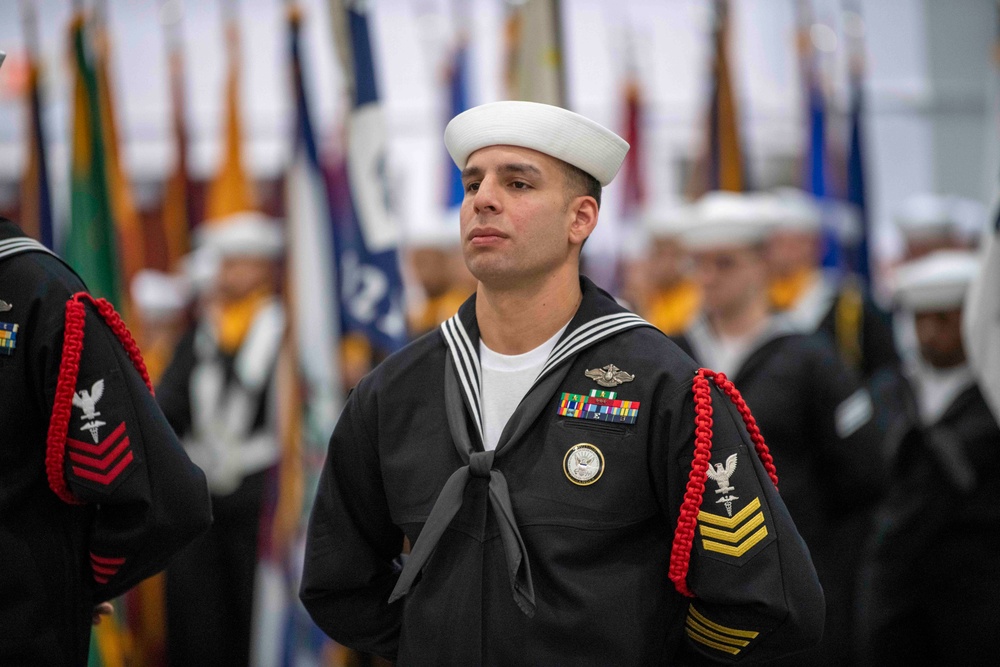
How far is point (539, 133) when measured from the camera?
278 cm

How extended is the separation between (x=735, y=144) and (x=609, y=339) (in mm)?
5407

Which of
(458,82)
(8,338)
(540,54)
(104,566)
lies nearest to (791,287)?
(540,54)

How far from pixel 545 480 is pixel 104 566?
3.70ft

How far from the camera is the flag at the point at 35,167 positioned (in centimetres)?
671

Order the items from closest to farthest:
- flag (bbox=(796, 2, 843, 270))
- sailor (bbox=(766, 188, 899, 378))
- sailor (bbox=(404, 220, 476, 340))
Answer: sailor (bbox=(766, 188, 899, 378)) → sailor (bbox=(404, 220, 476, 340)) → flag (bbox=(796, 2, 843, 270))

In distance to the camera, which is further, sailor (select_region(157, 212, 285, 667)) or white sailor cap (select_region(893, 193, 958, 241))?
white sailor cap (select_region(893, 193, 958, 241))

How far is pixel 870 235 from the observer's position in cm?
807

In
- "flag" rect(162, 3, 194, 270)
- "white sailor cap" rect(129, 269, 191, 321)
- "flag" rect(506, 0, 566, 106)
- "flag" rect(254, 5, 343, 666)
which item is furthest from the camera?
"white sailor cap" rect(129, 269, 191, 321)

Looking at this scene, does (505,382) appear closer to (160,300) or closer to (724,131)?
(724,131)

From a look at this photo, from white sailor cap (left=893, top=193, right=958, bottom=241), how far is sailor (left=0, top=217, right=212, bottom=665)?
571cm

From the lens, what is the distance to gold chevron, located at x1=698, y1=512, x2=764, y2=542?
2.55 m

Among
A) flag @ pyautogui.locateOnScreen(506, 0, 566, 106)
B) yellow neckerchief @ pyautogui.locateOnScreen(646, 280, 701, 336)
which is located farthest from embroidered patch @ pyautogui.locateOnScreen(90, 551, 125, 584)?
yellow neckerchief @ pyautogui.locateOnScreen(646, 280, 701, 336)

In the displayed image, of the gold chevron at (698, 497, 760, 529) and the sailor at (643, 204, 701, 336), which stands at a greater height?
the sailor at (643, 204, 701, 336)

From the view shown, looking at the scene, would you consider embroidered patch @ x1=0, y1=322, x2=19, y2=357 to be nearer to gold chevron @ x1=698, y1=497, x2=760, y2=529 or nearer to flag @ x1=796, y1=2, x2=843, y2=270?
Result: gold chevron @ x1=698, y1=497, x2=760, y2=529
